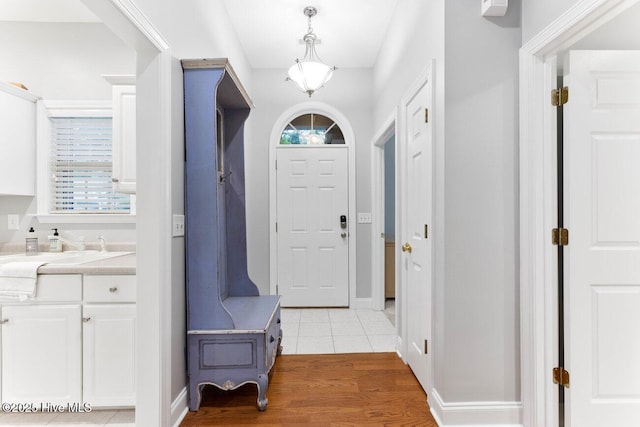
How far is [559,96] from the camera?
5.49 ft

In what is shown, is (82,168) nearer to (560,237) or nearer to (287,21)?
(287,21)

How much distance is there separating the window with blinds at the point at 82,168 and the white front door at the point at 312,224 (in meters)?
1.83

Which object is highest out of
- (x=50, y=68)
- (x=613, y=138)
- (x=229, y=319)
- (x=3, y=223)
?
(x=50, y=68)

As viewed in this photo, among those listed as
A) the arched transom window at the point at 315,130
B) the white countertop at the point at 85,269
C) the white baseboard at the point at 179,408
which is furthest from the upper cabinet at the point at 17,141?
the arched transom window at the point at 315,130

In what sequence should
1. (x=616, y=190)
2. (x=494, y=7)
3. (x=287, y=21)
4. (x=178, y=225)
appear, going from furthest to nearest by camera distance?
(x=287, y=21) < (x=178, y=225) < (x=494, y=7) < (x=616, y=190)

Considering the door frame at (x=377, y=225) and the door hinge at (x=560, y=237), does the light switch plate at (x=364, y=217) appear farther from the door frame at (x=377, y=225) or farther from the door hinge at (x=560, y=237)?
the door hinge at (x=560, y=237)

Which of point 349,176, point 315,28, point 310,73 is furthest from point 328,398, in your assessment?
point 315,28

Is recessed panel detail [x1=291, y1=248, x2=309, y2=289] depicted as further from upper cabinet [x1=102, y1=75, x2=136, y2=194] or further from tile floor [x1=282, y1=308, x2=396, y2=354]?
upper cabinet [x1=102, y1=75, x2=136, y2=194]

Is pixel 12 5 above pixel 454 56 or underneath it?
above

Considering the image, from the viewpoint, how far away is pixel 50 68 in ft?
8.63

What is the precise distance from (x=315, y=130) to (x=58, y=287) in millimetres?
3048

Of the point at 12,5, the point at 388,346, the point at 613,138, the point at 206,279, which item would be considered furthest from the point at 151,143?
the point at 388,346

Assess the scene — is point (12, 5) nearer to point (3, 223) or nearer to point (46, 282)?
point (3, 223)

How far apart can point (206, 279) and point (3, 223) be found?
1854 millimetres
